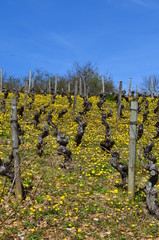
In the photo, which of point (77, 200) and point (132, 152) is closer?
point (77, 200)

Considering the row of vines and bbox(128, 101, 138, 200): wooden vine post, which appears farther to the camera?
bbox(128, 101, 138, 200): wooden vine post

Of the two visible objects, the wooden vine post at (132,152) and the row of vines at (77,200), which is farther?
the wooden vine post at (132,152)

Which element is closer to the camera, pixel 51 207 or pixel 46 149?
pixel 51 207

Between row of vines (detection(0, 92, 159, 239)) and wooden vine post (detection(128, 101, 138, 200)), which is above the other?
wooden vine post (detection(128, 101, 138, 200))

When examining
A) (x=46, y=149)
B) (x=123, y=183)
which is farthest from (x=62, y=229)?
(x=46, y=149)

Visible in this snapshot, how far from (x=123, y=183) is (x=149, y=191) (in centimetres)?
119

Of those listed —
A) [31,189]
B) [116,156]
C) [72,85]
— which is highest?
[72,85]

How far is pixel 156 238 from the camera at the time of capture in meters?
5.79

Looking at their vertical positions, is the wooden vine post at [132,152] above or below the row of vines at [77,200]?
above

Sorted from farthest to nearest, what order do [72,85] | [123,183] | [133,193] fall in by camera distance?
[72,85]
[123,183]
[133,193]

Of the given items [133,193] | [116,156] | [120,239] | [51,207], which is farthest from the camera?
[116,156]

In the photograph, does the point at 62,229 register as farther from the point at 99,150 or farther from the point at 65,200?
the point at 99,150

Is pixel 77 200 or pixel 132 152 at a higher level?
pixel 132 152

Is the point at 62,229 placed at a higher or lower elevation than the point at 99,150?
lower
